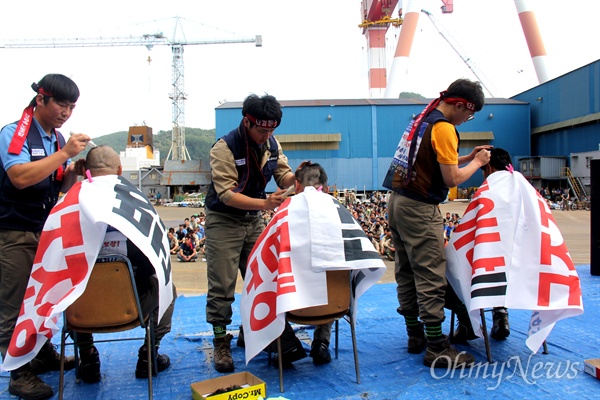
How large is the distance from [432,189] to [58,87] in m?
2.61

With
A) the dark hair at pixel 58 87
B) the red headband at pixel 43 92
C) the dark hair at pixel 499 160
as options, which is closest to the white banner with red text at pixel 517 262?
the dark hair at pixel 499 160

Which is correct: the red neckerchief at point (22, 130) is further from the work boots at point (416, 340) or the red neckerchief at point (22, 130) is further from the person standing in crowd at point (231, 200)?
the work boots at point (416, 340)

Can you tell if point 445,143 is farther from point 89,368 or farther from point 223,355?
point 89,368

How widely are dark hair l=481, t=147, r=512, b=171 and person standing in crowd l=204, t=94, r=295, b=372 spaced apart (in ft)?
5.47

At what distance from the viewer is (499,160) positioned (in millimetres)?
3504

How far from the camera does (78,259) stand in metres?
2.52

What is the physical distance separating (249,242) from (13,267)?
159cm

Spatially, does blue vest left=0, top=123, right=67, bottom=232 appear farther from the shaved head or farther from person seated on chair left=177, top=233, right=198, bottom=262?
person seated on chair left=177, top=233, right=198, bottom=262

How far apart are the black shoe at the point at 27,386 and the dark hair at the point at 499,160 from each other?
3.45 metres

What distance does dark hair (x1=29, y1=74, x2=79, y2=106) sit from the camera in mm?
2795

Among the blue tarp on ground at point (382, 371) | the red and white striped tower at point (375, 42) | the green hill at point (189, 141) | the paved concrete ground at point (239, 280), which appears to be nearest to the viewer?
the blue tarp on ground at point (382, 371)

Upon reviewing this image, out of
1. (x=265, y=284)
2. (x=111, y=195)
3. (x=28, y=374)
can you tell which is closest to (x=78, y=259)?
(x=111, y=195)

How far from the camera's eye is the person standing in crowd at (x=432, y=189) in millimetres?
3201

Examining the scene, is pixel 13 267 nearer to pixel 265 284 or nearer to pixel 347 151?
pixel 265 284
